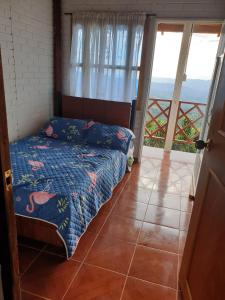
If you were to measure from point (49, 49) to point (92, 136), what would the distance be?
1518 mm

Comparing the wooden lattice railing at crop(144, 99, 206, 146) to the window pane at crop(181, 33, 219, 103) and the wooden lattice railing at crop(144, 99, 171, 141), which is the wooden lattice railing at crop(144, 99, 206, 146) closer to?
the wooden lattice railing at crop(144, 99, 171, 141)

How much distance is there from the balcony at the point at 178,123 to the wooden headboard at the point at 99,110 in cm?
145

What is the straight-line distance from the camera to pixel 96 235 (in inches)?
78.5

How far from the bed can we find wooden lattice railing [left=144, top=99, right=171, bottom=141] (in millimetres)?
1593

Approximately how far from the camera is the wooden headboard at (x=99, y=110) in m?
3.29

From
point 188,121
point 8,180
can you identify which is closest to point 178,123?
point 188,121

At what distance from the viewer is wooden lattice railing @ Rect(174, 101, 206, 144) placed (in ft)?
14.9

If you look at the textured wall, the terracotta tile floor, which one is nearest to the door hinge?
the terracotta tile floor

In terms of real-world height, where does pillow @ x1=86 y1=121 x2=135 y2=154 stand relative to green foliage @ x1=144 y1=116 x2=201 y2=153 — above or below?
above

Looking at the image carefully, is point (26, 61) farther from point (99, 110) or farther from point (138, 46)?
point (138, 46)

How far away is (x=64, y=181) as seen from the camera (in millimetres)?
1890

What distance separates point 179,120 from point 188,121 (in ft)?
0.58

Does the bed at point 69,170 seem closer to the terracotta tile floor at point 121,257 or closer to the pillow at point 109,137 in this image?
the pillow at point 109,137

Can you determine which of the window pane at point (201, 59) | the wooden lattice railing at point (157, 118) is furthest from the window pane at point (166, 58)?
the wooden lattice railing at point (157, 118)
